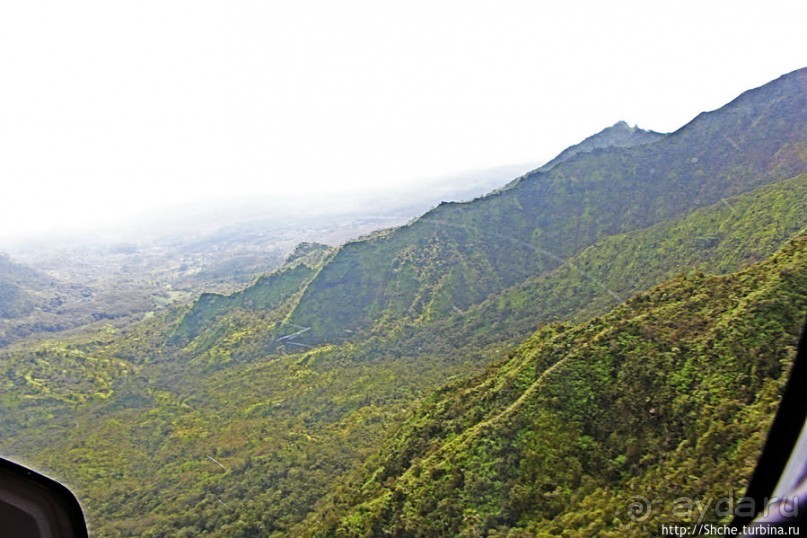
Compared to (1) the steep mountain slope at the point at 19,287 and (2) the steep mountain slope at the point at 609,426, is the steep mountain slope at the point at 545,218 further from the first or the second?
(1) the steep mountain slope at the point at 19,287

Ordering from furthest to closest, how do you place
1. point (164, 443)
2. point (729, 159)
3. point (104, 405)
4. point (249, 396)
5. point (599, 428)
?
point (729, 159)
point (104, 405)
point (249, 396)
point (164, 443)
point (599, 428)

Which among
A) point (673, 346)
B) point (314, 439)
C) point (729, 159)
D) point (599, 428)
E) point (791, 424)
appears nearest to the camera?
point (791, 424)

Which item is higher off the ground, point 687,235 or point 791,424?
point 791,424

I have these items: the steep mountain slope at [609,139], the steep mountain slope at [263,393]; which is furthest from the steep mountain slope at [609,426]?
the steep mountain slope at [609,139]

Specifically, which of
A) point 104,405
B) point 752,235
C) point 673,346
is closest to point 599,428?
point 673,346

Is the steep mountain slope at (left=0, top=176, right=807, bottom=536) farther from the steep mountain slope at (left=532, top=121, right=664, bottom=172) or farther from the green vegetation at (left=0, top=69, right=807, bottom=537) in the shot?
the steep mountain slope at (left=532, top=121, right=664, bottom=172)

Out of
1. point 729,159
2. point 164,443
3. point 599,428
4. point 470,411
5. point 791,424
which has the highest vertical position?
point 729,159

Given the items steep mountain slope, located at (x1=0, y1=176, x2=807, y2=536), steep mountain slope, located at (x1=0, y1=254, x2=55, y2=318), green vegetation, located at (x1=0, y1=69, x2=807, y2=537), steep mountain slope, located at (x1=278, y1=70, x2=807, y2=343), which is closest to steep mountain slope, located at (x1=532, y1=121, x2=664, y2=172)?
steep mountain slope, located at (x1=278, y1=70, x2=807, y2=343)

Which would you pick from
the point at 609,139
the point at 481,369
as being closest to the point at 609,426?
the point at 481,369

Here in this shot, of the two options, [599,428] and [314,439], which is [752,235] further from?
[314,439]
